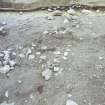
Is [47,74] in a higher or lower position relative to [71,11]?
lower

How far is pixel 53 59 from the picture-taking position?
2.11 meters

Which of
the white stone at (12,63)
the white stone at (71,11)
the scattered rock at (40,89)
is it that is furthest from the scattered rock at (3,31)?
the scattered rock at (40,89)

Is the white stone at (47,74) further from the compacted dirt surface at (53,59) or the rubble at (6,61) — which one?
the rubble at (6,61)

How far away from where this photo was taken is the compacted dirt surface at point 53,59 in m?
1.85

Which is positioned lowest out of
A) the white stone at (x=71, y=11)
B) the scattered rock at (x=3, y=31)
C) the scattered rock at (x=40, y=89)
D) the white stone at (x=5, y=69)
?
the scattered rock at (x=40, y=89)

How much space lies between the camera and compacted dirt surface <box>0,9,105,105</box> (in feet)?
6.08

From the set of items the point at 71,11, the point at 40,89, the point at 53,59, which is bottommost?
the point at 40,89

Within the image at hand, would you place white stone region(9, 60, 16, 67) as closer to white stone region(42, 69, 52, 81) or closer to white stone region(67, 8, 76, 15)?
white stone region(42, 69, 52, 81)

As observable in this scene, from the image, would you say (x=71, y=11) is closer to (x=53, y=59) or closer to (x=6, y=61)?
(x=53, y=59)

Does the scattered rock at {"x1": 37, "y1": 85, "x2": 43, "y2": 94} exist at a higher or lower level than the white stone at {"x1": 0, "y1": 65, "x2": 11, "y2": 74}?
lower

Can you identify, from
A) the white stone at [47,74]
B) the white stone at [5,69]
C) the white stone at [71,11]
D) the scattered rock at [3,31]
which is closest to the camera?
the white stone at [47,74]

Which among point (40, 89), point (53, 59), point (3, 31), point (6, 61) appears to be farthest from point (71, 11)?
point (40, 89)

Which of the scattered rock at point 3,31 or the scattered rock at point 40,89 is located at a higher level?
the scattered rock at point 3,31

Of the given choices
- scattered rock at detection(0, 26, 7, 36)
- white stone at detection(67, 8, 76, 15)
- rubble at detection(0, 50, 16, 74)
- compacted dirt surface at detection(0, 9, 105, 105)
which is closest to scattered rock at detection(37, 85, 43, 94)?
compacted dirt surface at detection(0, 9, 105, 105)
